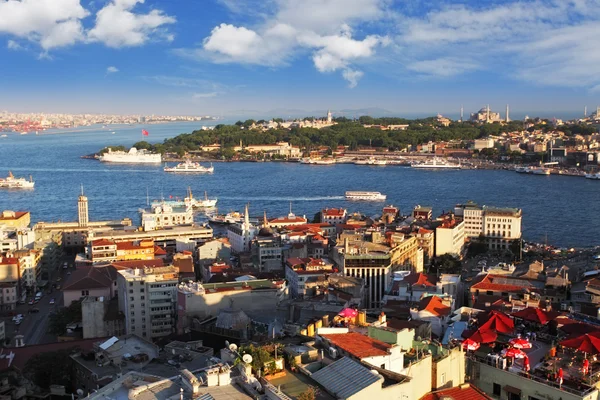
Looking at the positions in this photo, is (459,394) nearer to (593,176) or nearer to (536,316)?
(536,316)

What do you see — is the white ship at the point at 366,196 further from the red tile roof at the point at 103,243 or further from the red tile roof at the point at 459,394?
the red tile roof at the point at 459,394

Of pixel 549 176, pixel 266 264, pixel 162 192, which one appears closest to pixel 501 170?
pixel 549 176

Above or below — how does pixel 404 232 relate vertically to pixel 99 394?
below

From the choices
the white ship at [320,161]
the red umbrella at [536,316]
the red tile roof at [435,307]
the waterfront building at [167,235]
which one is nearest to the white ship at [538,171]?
the white ship at [320,161]

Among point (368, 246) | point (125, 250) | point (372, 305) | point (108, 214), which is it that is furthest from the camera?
point (108, 214)

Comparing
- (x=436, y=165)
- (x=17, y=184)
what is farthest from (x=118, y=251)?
(x=436, y=165)

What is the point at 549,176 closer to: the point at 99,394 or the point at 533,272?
the point at 533,272

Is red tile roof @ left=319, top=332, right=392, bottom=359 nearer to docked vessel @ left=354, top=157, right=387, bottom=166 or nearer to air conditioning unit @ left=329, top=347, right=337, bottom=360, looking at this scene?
air conditioning unit @ left=329, top=347, right=337, bottom=360
